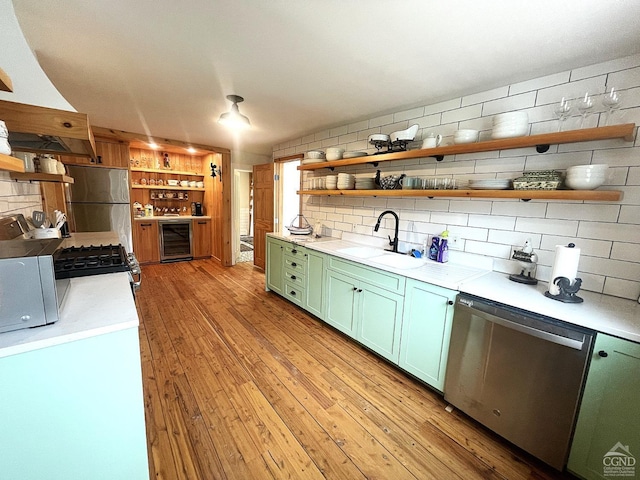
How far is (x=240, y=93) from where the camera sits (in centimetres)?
227

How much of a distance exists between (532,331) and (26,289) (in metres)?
2.19

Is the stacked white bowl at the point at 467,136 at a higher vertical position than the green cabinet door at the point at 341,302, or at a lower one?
higher

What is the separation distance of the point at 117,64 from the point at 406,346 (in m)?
2.98

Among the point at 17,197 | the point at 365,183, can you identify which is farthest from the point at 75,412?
the point at 365,183

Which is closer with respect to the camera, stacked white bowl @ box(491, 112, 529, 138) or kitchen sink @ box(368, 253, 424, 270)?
stacked white bowl @ box(491, 112, 529, 138)

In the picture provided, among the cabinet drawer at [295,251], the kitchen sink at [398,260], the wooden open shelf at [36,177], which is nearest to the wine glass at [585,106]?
the kitchen sink at [398,260]

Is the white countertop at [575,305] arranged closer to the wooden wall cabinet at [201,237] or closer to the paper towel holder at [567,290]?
the paper towel holder at [567,290]

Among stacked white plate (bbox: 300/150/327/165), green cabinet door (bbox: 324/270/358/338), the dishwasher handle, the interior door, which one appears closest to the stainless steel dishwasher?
the dishwasher handle

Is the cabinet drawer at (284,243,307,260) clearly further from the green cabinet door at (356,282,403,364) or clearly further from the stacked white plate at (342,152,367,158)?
the stacked white plate at (342,152,367,158)

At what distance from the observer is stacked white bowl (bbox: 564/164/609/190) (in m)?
1.45

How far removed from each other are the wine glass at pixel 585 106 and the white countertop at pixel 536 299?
109 cm

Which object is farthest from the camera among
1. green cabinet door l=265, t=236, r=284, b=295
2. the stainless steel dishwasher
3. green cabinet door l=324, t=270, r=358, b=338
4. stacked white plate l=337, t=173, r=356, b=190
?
green cabinet door l=265, t=236, r=284, b=295

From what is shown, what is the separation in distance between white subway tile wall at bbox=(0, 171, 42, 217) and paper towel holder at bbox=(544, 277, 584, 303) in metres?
3.25

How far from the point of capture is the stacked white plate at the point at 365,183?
2.73 metres
